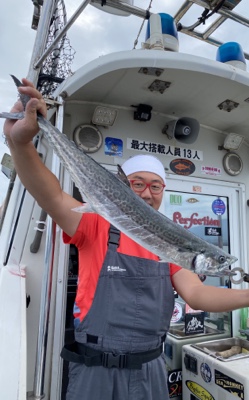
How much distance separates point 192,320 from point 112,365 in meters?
2.44

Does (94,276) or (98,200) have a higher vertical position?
(98,200)

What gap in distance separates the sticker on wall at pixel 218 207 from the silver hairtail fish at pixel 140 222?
3.00 m

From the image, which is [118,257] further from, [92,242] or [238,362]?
[238,362]

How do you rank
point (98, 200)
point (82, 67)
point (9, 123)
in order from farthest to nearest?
point (82, 67)
point (9, 123)
point (98, 200)

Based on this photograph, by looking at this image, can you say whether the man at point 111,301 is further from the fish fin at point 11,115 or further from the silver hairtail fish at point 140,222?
the silver hairtail fish at point 140,222

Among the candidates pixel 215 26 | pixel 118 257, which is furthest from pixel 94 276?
pixel 215 26

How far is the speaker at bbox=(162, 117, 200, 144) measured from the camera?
12.9 ft

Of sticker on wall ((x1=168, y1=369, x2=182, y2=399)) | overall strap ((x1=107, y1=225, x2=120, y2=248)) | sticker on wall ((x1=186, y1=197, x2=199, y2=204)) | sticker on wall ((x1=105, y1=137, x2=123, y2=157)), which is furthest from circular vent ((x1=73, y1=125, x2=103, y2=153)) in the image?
sticker on wall ((x1=168, y1=369, x2=182, y2=399))

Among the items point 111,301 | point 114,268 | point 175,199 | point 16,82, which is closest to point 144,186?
point 114,268

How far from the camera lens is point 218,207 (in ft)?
14.2

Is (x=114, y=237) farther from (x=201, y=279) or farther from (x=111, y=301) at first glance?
(x=201, y=279)

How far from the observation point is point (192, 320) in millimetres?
3893

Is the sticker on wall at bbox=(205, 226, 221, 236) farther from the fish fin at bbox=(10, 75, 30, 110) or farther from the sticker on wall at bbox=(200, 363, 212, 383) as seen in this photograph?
the fish fin at bbox=(10, 75, 30, 110)

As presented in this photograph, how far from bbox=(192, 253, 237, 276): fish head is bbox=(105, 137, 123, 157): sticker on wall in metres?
2.56
